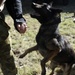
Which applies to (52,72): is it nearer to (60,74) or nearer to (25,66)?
(60,74)

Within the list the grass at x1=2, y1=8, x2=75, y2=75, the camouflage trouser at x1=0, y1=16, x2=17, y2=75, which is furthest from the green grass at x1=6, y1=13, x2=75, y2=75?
the camouflage trouser at x1=0, y1=16, x2=17, y2=75

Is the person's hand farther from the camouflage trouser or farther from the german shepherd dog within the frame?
the german shepherd dog

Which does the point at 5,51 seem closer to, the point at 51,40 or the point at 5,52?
the point at 5,52

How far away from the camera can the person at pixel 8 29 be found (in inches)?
143

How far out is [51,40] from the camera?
166 inches

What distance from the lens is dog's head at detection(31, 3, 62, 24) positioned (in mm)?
4059

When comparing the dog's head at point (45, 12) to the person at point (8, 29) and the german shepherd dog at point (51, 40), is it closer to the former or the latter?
the german shepherd dog at point (51, 40)

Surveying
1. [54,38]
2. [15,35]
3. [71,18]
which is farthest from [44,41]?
[71,18]

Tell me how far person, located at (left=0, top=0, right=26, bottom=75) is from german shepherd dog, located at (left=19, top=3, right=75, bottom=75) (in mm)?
382

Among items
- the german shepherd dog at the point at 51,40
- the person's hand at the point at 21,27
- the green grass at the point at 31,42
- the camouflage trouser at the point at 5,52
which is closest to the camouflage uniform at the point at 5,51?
the camouflage trouser at the point at 5,52

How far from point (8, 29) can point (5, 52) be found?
33 centimetres

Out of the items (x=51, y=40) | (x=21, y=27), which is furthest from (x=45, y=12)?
(x=21, y=27)

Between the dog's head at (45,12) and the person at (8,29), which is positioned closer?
the person at (8,29)

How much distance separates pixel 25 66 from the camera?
498cm
